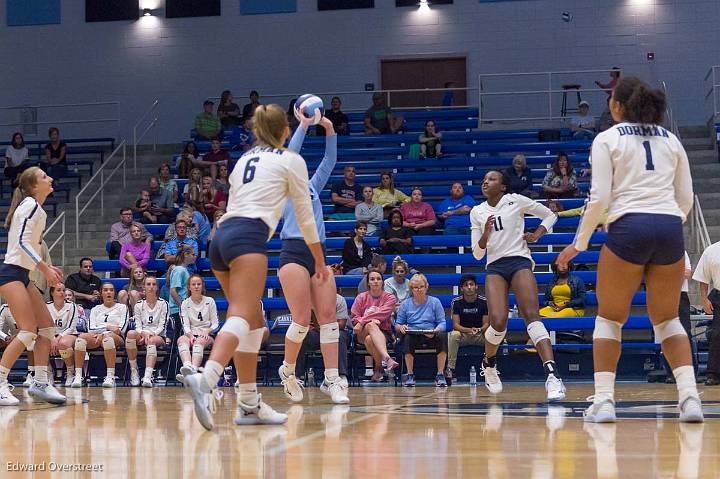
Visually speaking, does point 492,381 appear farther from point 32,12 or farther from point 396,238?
point 32,12

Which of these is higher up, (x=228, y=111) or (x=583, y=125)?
(x=228, y=111)

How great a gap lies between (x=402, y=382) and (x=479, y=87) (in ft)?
30.4

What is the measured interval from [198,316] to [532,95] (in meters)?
11.1

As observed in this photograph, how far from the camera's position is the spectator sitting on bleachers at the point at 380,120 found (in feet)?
66.0

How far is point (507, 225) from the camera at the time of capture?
8602 millimetres

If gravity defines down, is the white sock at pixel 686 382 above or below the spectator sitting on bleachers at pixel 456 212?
below

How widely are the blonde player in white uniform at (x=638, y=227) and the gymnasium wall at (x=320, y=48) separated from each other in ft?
53.0

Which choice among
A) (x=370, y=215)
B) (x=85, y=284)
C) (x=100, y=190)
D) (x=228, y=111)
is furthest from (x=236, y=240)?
(x=228, y=111)

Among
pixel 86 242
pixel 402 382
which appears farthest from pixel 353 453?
pixel 86 242

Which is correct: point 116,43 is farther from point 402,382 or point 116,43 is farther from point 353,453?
point 353,453

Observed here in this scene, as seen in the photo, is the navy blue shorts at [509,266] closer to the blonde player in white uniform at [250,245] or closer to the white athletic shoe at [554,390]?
the white athletic shoe at [554,390]

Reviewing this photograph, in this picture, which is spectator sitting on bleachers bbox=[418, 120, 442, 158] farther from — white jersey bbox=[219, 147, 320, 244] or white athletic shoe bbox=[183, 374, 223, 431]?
white athletic shoe bbox=[183, 374, 223, 431]

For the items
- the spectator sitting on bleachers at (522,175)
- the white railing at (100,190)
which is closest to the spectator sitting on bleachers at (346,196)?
the spectator sitting on bleachers at (522,175)

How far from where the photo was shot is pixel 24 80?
2322cm
